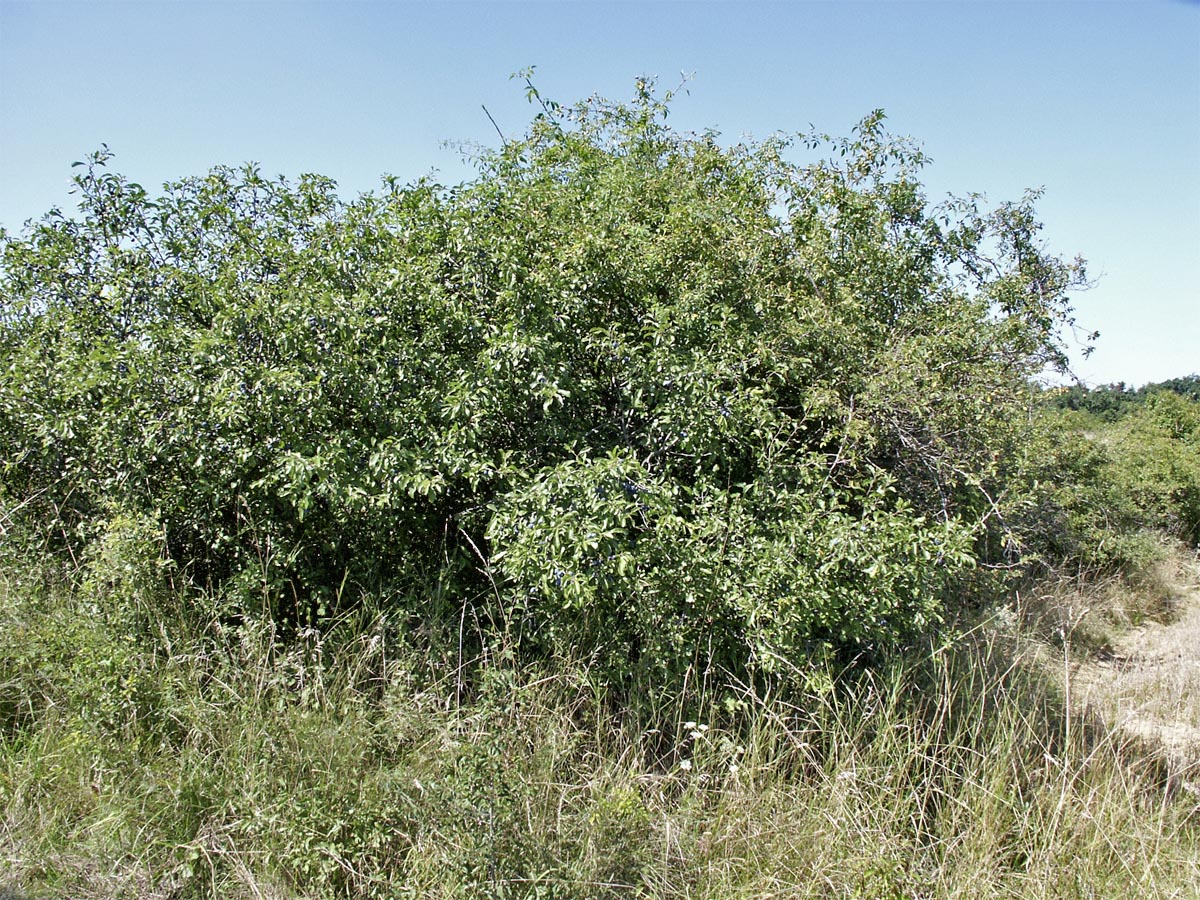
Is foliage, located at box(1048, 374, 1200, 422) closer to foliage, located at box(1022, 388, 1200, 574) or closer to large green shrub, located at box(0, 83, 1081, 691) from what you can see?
foliage, located at box(1022, 388, 1200, 574)

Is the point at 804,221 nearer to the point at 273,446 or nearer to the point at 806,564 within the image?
the point at 806,564

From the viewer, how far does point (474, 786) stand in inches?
105

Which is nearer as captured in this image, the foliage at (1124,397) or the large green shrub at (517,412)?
the large green shrub at (517,412)

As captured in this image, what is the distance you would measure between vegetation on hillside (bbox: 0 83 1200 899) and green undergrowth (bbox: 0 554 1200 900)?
2cm

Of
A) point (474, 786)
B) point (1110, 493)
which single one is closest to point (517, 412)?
point (474, 786)

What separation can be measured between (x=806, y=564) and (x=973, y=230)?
3.76m

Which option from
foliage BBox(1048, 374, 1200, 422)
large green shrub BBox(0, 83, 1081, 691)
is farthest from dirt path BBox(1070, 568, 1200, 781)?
foliage BBox(1048, 374, 1200, 422)

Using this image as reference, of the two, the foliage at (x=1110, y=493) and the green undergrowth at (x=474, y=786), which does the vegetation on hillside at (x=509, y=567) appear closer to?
the green undergrowth at (x=474, y=786)

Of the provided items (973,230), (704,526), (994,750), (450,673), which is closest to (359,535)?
(450,673)

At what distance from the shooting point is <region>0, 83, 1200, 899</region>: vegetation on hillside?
289 cm

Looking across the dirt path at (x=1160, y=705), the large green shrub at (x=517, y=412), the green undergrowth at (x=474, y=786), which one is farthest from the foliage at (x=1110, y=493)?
the green undergrowth at (x=474, y=786)

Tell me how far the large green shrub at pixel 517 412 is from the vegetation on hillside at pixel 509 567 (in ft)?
0.08

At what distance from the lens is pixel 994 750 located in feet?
11.0

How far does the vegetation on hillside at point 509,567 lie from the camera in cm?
289
